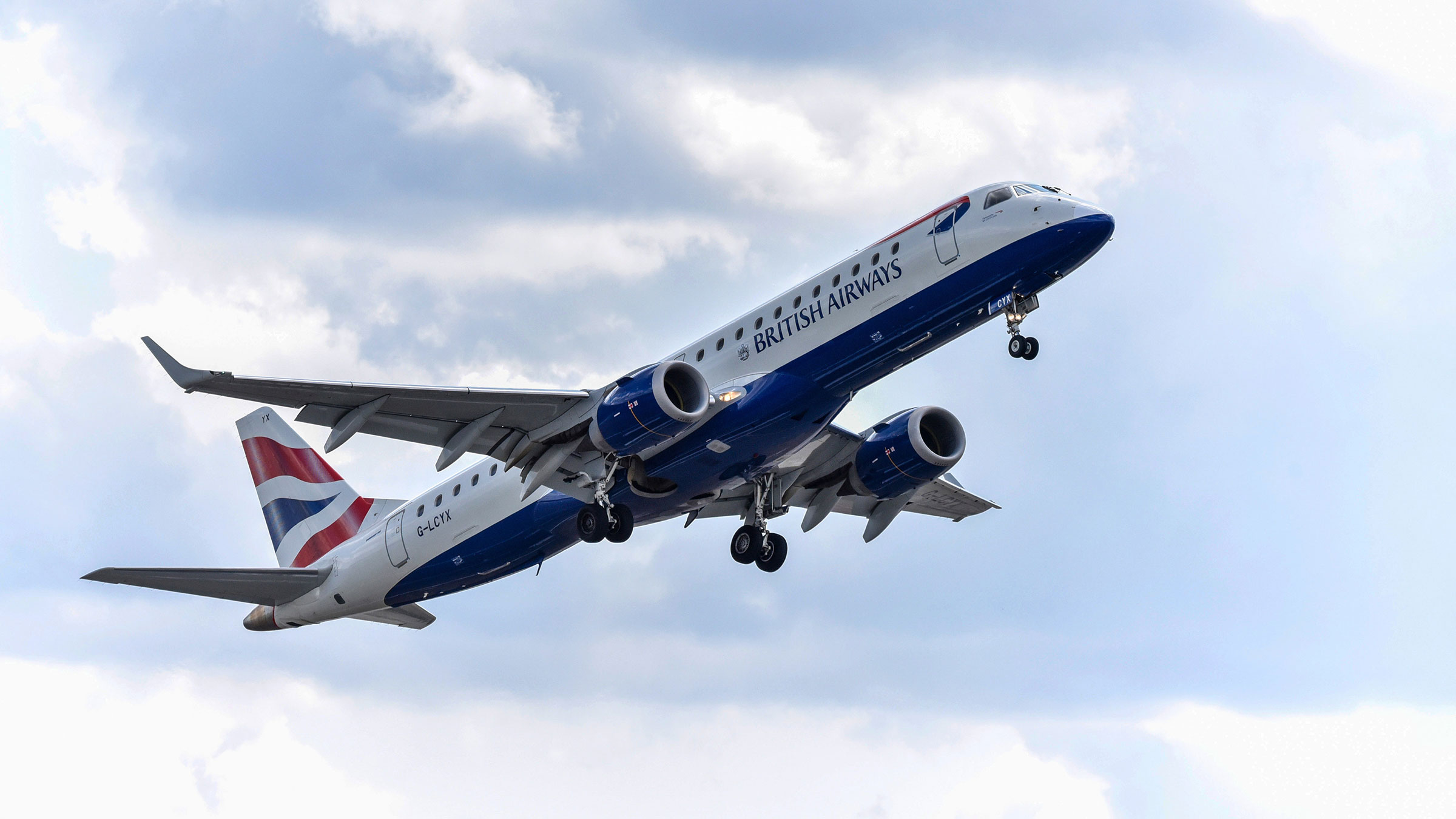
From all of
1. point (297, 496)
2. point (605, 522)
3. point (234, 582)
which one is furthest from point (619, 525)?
point (297, 496)

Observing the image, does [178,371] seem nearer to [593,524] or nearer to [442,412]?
[442,412]

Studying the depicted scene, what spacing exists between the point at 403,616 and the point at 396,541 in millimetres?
3842

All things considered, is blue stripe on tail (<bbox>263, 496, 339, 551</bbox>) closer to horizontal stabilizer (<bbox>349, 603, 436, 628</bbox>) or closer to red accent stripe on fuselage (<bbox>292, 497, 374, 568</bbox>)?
red accent stripe on fuselage (<bbox>292, 497, 374, 568</bbox>)

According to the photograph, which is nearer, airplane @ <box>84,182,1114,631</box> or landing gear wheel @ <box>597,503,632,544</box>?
airplane @ <box>84,182,1114,631</box>

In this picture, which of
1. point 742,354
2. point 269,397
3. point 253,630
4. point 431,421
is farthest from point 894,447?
point 253,630

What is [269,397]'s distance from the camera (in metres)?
28.3

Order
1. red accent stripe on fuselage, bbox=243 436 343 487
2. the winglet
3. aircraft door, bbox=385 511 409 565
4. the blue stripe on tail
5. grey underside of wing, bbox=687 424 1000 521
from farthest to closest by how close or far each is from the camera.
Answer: red accent stripe on fuselage, bbox=243 436 343 487
the blue stripe on tail
aircraft door, bbox=385 511 409 565
grey underside of wing, bbox=687 424 1000 521
the winglet

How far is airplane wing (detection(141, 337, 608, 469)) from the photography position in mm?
28406

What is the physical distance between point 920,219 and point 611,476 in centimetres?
845

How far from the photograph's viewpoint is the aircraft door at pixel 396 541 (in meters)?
35.6

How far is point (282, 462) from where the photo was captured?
42.0 metres

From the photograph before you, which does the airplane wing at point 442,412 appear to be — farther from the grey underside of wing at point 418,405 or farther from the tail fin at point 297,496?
the tail fin at point 297,496

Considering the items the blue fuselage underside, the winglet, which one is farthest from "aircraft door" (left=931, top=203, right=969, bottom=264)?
the winglet

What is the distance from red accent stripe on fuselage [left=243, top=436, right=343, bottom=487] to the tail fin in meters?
0.02
